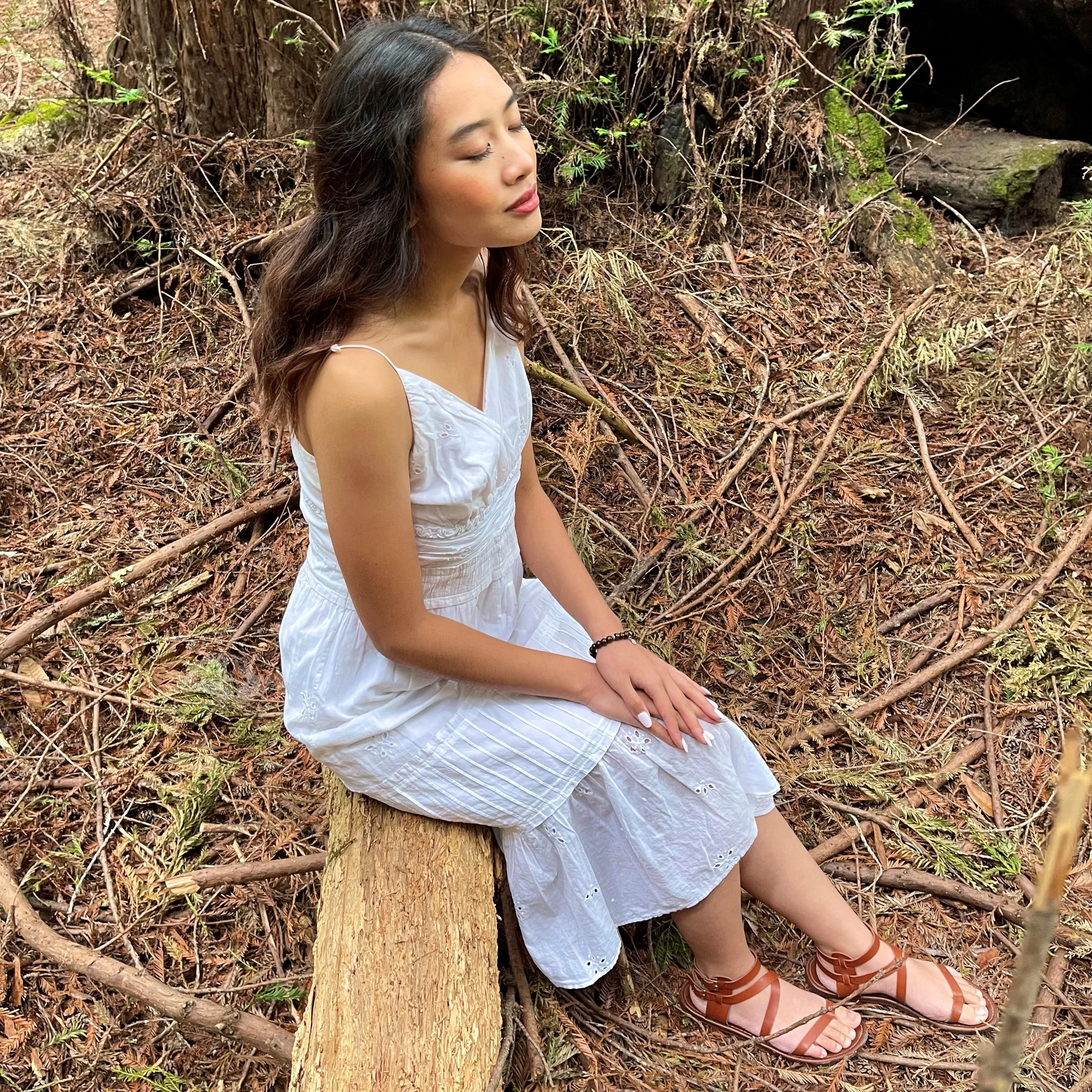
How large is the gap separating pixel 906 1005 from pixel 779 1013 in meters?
0.29

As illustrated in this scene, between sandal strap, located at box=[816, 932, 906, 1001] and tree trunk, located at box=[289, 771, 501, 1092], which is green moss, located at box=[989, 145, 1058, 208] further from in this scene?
tree trunk, located at box=[289, 771, 501, 1092]

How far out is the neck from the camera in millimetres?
1644

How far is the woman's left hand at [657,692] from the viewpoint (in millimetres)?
1782

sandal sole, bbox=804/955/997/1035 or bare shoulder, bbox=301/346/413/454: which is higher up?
bare shoulder, bbox=301/346/413/454

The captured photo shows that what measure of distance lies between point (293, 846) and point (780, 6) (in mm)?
3611

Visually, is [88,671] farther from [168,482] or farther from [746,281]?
[746,281]

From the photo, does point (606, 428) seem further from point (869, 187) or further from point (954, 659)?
point (869, 187)

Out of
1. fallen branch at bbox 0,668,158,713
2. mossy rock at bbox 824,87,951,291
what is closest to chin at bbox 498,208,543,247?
fallen branch at bbox 0,668,158,713

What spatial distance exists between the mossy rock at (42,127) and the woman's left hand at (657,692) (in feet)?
12.4

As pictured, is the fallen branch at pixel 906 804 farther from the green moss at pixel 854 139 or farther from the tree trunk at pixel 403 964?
the green moss at pixel 854 139

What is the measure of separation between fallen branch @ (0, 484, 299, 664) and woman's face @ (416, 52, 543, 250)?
156 centimetres

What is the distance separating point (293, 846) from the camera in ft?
7.09

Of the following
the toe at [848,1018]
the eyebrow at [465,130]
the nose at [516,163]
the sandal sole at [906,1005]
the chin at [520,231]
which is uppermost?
the eyebrow at [465,130]

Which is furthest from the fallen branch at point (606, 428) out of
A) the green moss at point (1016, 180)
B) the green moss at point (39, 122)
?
the green moss at point (39, 122)
